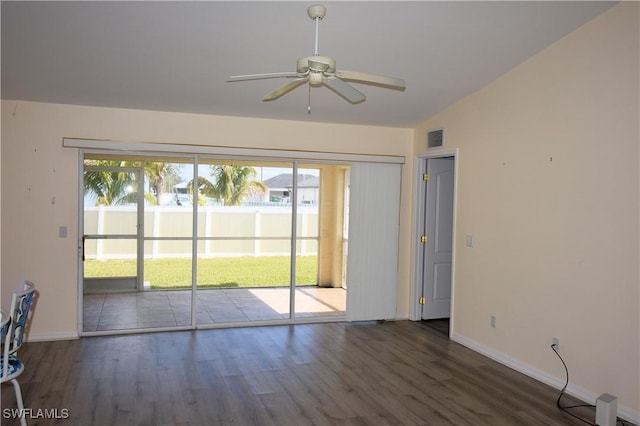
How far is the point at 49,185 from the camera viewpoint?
5.18 metres

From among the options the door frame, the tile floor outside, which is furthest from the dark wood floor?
the door frame

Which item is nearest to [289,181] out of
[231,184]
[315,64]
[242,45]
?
[231,184]

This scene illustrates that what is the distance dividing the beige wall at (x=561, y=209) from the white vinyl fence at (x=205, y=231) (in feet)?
6.71

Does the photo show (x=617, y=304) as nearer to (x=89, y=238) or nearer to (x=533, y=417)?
(x=533, y=417)

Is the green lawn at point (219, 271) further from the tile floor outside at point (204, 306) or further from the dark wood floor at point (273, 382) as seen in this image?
the dark wood floor at point (273, 382)

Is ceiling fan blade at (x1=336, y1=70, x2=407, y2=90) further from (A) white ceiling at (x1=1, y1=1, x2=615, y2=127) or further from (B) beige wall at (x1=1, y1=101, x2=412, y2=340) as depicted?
(B) beige wall at (x1=1, y1=101, x2=412, y2=340)

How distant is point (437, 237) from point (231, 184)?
8.87 ft

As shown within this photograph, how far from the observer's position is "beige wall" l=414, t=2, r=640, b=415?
12.2ft

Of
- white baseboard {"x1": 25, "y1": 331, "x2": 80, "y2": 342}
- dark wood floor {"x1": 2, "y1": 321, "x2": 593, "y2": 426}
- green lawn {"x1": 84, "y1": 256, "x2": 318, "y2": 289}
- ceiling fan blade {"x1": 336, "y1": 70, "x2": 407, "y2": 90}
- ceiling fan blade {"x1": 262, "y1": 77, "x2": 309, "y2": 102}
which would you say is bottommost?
dark wood floor {"x1": 2, "y1": 321, "x2": 593, "y2": 426}

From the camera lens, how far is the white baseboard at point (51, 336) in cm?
514

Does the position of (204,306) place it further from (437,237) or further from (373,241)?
(437,237)

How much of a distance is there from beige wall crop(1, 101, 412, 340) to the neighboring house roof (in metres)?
1.08

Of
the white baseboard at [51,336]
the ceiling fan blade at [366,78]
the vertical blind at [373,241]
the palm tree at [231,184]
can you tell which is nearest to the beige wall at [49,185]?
the white baseboard at [51,336]

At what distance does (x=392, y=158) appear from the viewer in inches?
251
